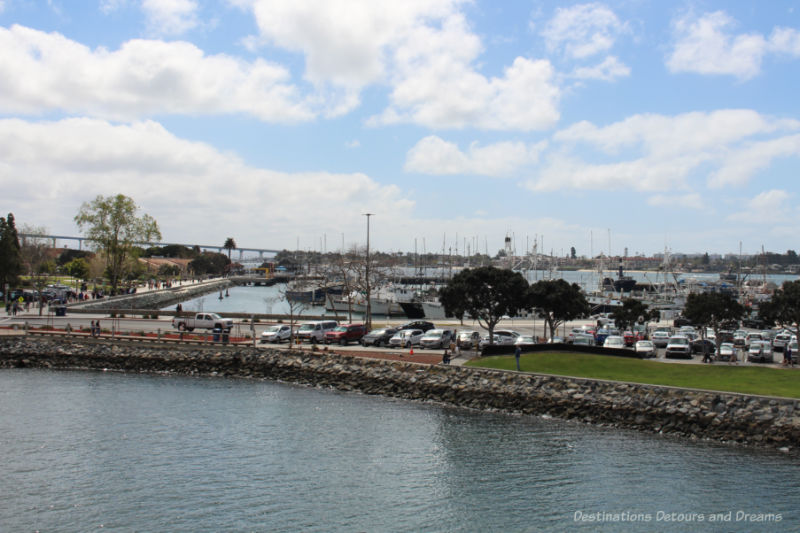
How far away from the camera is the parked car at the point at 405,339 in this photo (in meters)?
49.7

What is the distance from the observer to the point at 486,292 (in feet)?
151

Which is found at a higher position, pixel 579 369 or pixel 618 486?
pixel 579 369

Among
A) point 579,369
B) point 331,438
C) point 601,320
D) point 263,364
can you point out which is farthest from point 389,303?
point 331,438

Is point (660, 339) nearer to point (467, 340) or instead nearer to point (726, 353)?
point (726, 353)

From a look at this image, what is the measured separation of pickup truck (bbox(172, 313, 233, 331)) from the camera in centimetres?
5720

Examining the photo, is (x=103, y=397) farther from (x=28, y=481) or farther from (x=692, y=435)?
(x=692, y=435)

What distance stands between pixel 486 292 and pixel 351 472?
77.6ft

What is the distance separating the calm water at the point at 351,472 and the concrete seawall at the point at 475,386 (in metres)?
1.61

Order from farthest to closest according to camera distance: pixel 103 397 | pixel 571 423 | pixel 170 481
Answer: pixel 103 397, pixel 571 423, pixel 170 481

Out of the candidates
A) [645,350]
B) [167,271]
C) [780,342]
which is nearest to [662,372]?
[645,350]

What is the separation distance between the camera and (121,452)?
26.5 meters

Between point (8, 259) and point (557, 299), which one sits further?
point (8, 259)

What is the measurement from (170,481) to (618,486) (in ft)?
53.6

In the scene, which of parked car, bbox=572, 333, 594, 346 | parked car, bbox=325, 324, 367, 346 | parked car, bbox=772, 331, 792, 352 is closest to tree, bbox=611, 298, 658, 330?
parked car, bbox=572, 333, 594, 346
